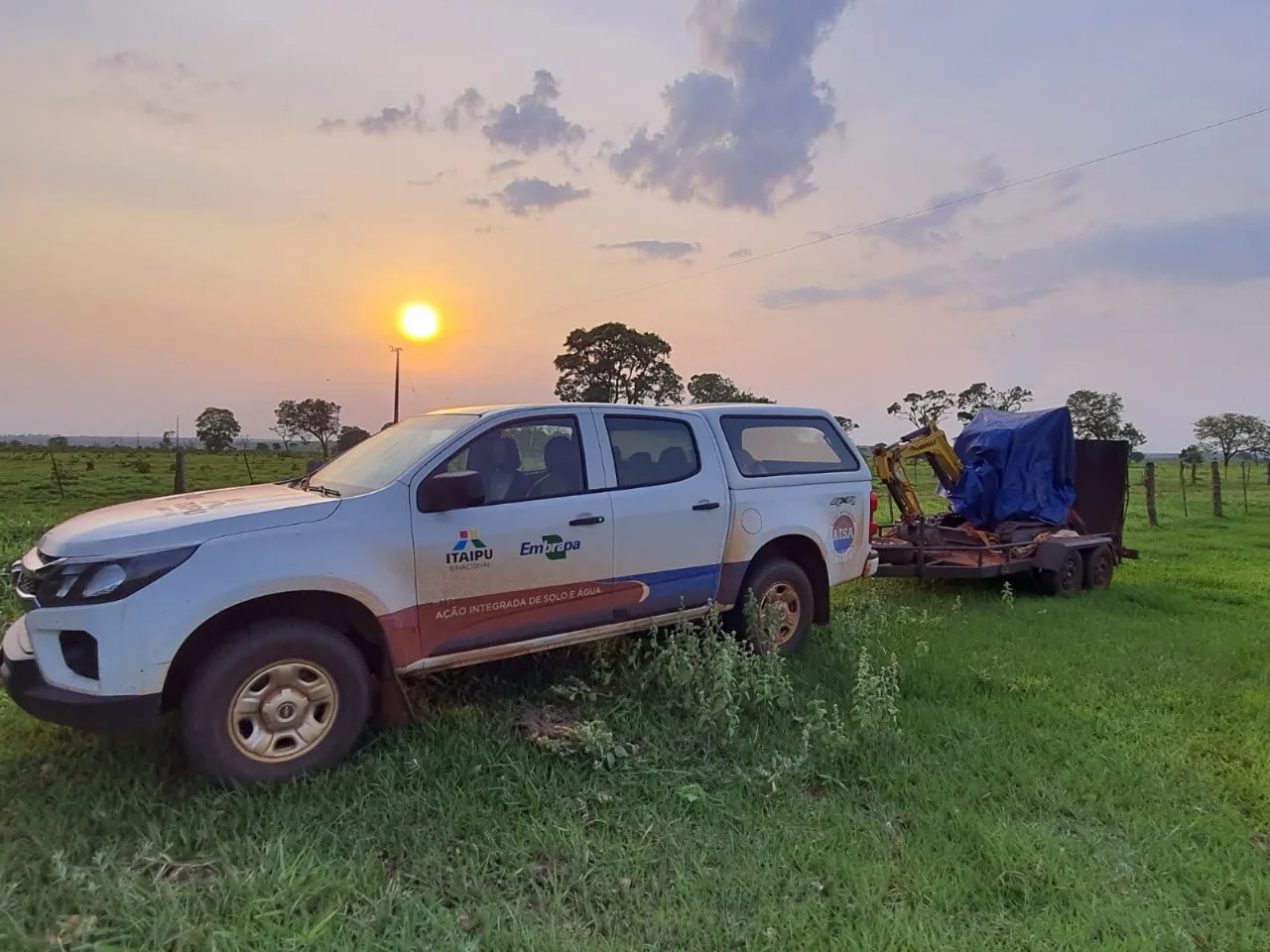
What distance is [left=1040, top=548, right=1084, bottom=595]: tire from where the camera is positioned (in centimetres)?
901

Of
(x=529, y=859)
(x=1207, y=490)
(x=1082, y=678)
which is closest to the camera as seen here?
(x=529, y=859)

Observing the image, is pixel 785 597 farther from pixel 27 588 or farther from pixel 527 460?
pixel 27 588

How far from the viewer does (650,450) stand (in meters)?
5.25

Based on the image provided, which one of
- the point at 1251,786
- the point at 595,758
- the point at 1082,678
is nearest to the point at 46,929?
the point at 595,758

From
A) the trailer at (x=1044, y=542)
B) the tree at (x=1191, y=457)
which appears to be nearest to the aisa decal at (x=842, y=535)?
the trailer at (x=1044, y=542)

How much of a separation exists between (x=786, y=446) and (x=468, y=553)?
288 cm

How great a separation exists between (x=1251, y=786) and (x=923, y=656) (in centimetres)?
221

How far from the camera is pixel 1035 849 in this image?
11.0 feet

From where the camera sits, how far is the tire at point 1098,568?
371 inches

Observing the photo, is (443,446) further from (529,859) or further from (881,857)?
(881,857)

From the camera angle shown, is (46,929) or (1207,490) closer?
(46,929)

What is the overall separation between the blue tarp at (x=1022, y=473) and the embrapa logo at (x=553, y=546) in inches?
290

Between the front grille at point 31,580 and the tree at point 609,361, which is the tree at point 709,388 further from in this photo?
the front grille at point 31,580

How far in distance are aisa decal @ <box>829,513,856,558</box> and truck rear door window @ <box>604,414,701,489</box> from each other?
139 cm
